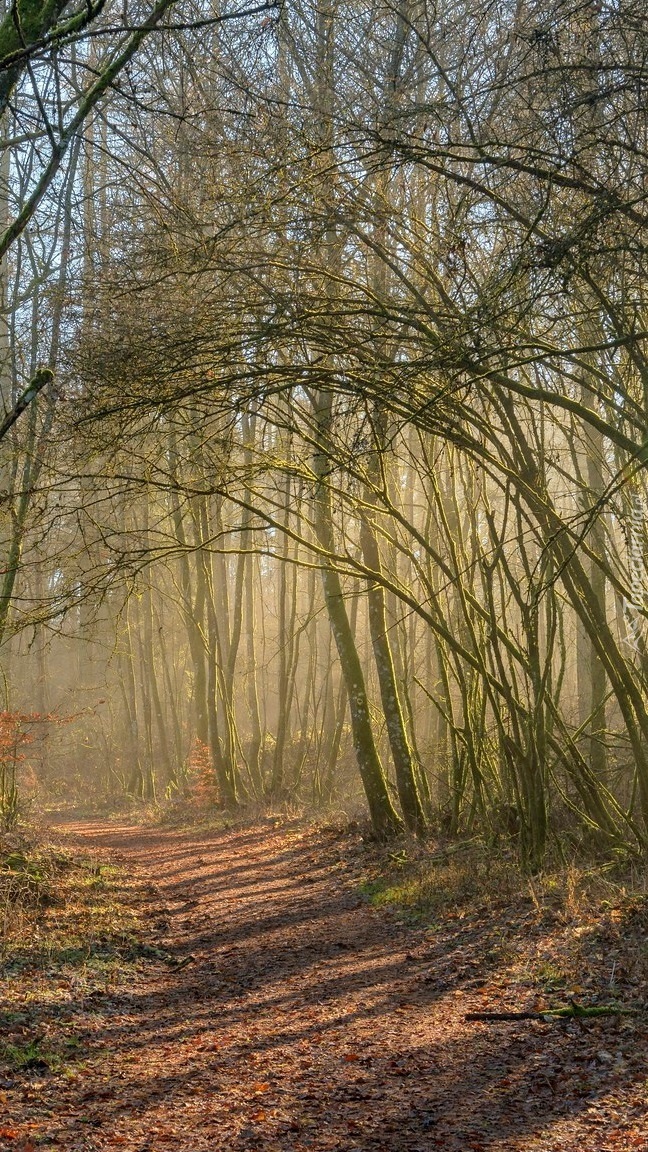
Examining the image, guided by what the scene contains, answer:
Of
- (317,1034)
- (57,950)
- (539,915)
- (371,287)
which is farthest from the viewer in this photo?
(371,287)

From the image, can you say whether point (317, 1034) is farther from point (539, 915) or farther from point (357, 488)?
point (357, 488)

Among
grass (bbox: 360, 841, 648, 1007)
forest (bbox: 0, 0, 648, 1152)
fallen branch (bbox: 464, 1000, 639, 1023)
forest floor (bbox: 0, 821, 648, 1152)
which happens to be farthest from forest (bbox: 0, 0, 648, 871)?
fallen branch (bbox: 464, 1000, 639, 1023)

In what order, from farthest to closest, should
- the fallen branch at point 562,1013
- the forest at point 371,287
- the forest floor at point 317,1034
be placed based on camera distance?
the forest at point 371,287 < the fallen branch at point 562,1013 < the forest floor at point 317,1034

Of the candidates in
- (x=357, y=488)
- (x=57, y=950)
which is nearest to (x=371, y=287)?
(x=357, y=488)

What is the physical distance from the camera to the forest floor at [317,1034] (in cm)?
412

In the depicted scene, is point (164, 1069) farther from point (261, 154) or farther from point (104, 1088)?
point (261, 154)

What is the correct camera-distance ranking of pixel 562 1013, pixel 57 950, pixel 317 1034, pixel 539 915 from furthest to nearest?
1. pixel 57 950
2. pixel 539 915
3. pixel 317 1034
4. pixel 562 1013

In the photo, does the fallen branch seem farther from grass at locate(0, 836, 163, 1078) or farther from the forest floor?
grass at locate(0, 836, 163, 1078)

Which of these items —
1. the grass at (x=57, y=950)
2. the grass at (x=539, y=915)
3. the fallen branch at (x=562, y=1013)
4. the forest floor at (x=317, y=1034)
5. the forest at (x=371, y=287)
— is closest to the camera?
the forest floor at (x=317, y=1034)

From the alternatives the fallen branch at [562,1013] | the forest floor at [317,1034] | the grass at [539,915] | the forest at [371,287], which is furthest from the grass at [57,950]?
the grass at [539,915]

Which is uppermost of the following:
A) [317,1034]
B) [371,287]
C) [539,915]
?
[371,287]

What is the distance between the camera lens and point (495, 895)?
7938mm

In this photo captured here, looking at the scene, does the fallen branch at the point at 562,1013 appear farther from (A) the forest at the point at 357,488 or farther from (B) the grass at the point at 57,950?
(B) the grass at the point at 57,950

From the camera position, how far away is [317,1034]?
549 centimetres
